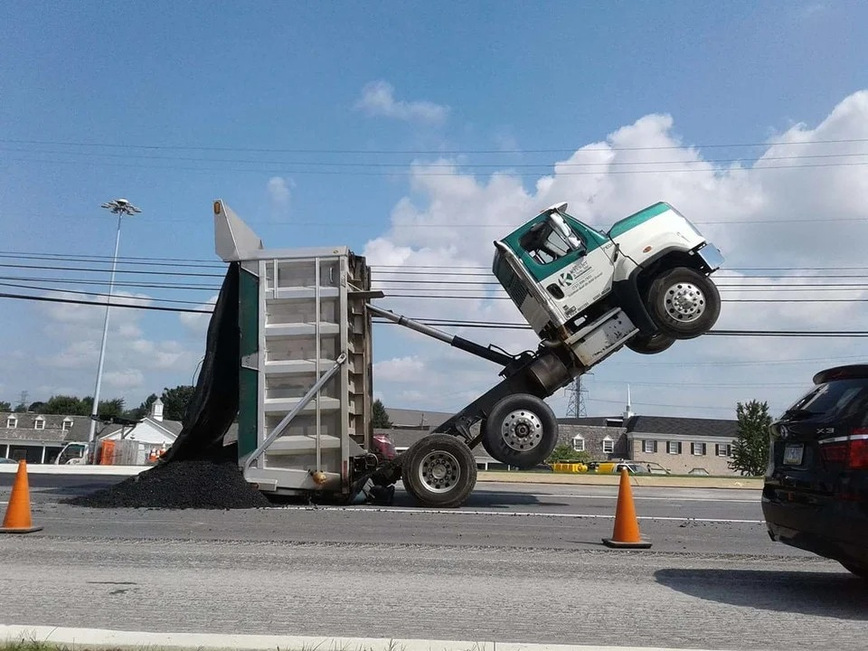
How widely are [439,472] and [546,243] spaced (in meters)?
3.41

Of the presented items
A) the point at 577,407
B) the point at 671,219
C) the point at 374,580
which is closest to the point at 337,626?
the point at 374,580

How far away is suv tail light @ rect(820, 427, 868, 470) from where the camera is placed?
4.63m

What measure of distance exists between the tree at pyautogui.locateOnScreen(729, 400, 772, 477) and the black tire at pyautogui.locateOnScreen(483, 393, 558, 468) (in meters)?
39.7

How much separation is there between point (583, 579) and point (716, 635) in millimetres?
1489

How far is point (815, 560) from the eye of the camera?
21.9 feet

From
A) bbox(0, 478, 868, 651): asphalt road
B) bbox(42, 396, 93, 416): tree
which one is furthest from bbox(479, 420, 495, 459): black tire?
bbox(42, 396, 93, 416): tree

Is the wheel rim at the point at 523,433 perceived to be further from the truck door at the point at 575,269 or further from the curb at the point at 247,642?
the curb at the point at 247,642

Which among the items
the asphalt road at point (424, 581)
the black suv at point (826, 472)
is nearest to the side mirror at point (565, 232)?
the asphalt road at point (424, 581)

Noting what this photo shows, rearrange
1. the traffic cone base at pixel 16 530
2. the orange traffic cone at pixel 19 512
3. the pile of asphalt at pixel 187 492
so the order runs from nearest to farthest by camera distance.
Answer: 1. the traffic cone base at pixel 16 530
2. the orange traffic cone at pixel 19 512
3. the pile of asphalt at pixel 187 492

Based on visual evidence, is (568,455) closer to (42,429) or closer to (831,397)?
(42,429)

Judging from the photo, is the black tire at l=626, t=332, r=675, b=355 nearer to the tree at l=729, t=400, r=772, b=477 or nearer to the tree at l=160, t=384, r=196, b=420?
the tree at l=729, t=400, r=772, b=477

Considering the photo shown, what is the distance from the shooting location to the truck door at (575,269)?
1005 centimetres

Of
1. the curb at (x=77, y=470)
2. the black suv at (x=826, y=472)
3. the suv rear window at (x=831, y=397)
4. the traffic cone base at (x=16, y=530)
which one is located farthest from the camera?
the curb at (x=77, y=470)

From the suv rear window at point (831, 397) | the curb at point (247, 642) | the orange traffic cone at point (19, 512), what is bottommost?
the curb at point (247, 642)
